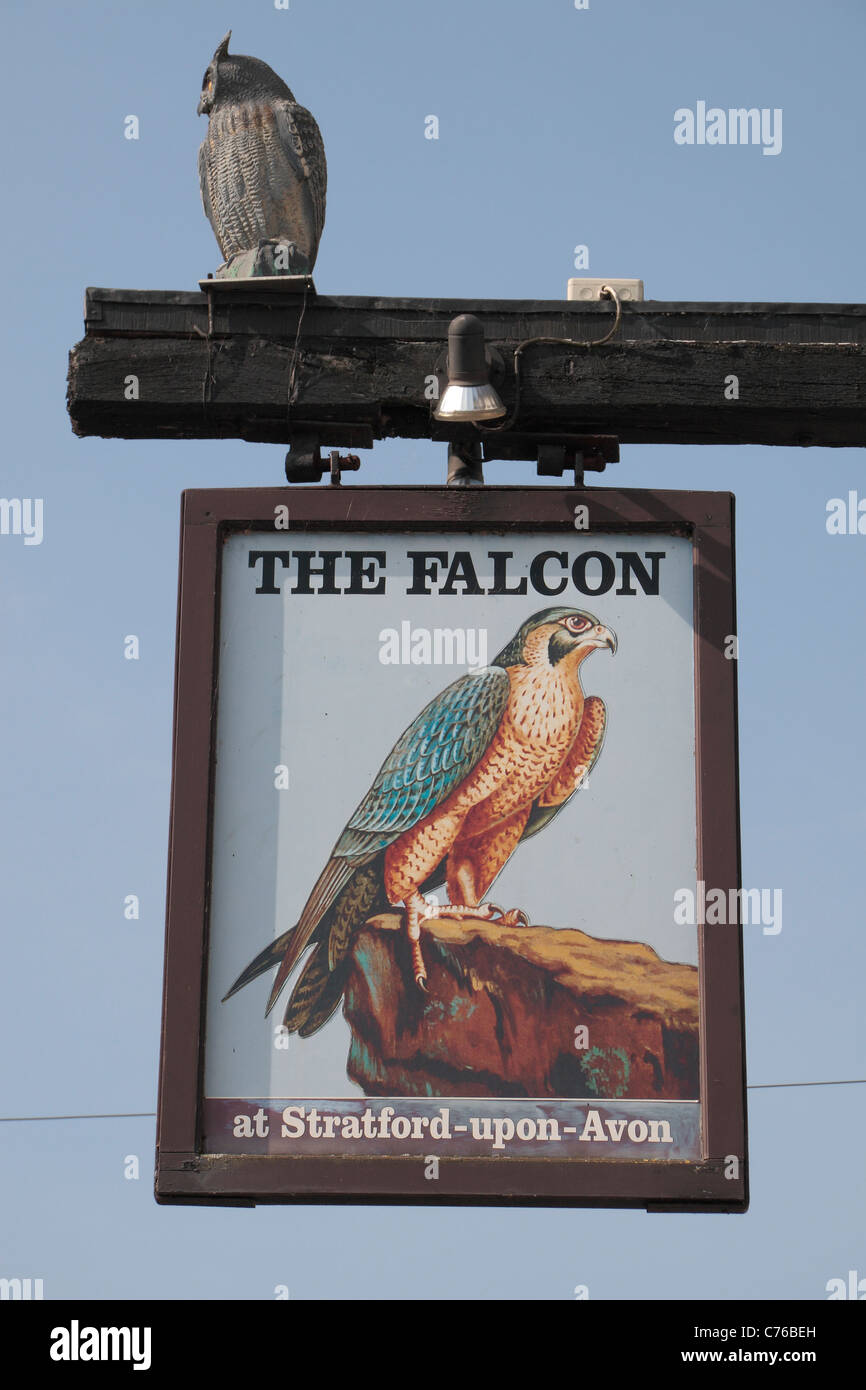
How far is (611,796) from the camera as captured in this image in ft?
17.0

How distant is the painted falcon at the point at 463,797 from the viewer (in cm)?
509

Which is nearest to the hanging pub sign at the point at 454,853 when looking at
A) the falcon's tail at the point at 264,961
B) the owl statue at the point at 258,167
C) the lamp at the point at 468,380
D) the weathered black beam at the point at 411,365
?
the falcon's tail at the point at 264,961

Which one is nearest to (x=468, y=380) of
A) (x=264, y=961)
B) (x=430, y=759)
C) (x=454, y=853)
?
(x=430, y=759)

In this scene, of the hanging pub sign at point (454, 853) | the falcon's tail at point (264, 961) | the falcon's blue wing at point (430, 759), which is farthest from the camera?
the falcon's blue wing at point (430, 759)

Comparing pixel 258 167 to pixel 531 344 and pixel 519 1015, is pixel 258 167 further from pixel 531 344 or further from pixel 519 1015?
pixel 519 1015

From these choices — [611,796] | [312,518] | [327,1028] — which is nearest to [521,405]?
[312,518]

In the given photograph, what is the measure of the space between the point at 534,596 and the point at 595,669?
260 millimetres

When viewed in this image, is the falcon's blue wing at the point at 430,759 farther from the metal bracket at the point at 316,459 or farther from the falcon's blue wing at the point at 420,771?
the metal bracket at the point at 316,459

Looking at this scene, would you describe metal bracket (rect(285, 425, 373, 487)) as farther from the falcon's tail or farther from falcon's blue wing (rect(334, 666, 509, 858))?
the falcon's tail

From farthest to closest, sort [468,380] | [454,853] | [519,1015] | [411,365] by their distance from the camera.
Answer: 1. [411,365]
2. [468,380]
3. [454,853]
4. [519,1015]

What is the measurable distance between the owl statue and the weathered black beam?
0.29 meters

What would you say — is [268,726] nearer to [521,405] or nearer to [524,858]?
[524,858]

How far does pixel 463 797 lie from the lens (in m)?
5.27

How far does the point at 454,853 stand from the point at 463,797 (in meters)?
0.17
